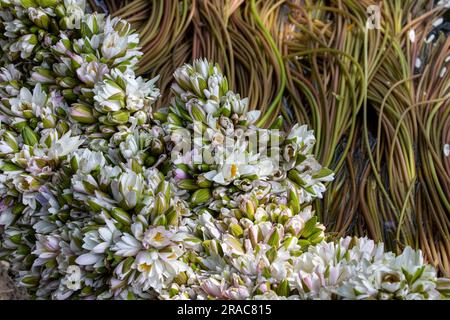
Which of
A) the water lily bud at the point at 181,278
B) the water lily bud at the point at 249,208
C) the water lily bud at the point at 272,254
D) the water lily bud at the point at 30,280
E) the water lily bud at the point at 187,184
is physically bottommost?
the water lily bud at the point at 30,280

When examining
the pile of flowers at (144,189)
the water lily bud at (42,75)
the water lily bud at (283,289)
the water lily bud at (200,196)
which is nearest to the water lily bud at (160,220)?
the pile of flowers at (144,189)

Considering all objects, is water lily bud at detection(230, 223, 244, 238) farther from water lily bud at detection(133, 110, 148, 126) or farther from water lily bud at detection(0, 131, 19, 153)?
water lily bud at detection(0, 131, 19, 153)

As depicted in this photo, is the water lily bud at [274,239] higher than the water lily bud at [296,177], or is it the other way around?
the water lily bud at [296,177]

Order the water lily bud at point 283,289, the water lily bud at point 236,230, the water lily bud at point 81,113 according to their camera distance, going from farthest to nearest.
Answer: the water lily bud at point 81,113, the water lily bud at point 236,230, the water lily bud at point 283,289

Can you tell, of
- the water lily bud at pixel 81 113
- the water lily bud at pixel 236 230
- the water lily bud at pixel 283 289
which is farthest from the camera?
the water lily bud at pixel 81 113

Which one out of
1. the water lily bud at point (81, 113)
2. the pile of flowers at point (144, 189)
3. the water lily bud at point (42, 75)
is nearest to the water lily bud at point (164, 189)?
the pile of flowers at point (144, 189)

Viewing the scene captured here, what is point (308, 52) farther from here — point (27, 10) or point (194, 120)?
point (27, 10)

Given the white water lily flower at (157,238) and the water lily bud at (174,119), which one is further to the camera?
A: the water lily bud at (174,119)

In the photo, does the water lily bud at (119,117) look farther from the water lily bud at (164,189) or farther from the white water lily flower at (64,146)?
the water lily bud at (164,189)
